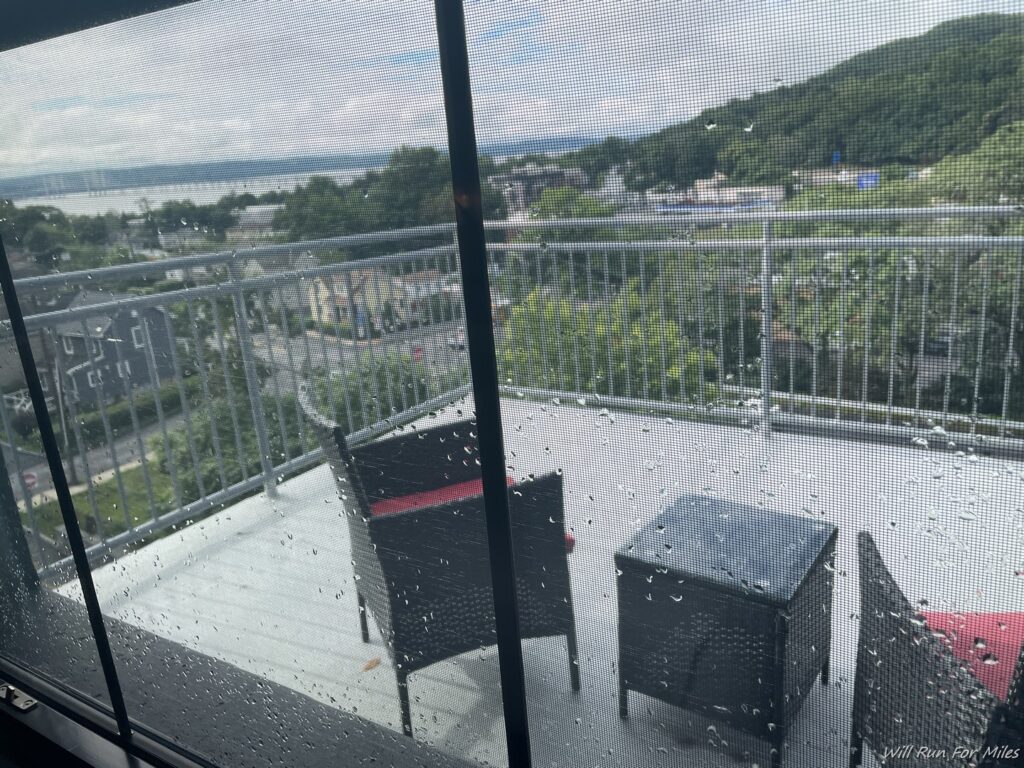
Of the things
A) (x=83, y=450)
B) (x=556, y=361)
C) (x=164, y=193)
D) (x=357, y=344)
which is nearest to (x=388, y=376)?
(x=357, y=344)

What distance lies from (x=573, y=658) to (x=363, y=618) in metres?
0.39

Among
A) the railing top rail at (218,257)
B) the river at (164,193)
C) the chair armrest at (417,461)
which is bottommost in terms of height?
the chair armrest at (417,461)

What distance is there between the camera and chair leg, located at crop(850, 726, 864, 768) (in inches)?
31.9

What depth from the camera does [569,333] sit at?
0.88 m

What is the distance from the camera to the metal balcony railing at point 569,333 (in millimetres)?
639

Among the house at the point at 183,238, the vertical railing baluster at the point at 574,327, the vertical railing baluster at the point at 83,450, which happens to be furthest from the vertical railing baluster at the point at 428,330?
the vertical railing baluster at the point at 83,450

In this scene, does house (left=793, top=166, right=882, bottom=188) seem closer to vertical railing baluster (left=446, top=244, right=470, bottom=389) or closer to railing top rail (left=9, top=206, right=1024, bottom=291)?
railing top rail (left=9, top=206, right=1024, bottom=291)

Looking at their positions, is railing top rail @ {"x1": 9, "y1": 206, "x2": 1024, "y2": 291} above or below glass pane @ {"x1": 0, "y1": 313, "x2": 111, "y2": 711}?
above

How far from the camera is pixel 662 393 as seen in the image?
83 cm

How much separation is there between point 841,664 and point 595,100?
26.3 inches

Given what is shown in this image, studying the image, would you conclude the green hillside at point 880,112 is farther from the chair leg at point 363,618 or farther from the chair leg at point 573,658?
the chair leg at point 363,618

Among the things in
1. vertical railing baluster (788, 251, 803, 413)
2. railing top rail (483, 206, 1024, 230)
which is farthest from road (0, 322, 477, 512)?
vertical railing baluster (788, 251, 803, 413)

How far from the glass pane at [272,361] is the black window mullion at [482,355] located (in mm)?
33

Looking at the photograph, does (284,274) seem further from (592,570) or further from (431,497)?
(592,570)
